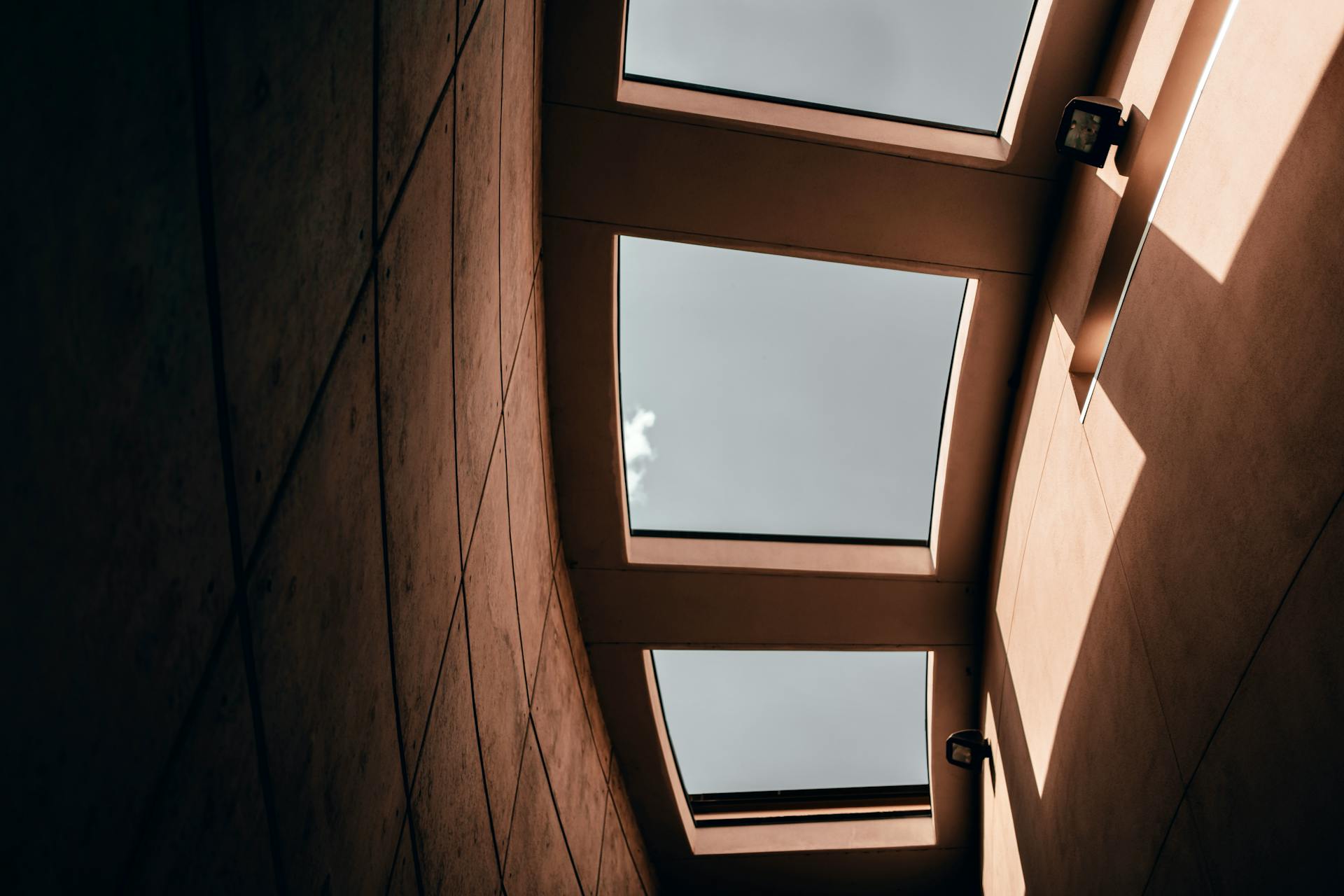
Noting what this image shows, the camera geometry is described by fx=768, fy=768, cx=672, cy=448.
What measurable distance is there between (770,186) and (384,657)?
20.1 feet

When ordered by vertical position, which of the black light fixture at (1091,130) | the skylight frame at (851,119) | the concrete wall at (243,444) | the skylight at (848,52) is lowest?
the concrete wall at (243,444)

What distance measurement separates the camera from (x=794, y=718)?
Answer: 1212cm

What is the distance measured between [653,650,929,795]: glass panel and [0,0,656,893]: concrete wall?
6.89m

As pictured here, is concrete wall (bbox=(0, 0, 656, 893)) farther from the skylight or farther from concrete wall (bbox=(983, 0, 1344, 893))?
concrete wall (bbox=(983, 0, 1344, 893))

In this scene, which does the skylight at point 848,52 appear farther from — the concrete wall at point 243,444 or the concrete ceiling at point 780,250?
the concrete wall at point 243,444

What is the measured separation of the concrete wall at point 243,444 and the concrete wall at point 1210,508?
14.5 feet

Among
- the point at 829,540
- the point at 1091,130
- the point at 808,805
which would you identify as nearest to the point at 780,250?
the point at 1091,130

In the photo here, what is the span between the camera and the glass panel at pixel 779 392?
884 cm

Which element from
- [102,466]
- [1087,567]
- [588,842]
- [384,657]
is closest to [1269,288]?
[1087,567]

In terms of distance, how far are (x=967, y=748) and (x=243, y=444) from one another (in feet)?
32.9

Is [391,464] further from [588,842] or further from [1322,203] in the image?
[588,842]

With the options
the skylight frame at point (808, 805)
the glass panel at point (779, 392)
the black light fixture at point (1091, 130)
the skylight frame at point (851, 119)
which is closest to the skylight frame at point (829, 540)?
the glass panel at point (779, 392)

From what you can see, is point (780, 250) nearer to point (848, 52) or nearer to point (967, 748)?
point (848, 52)

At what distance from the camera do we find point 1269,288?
4371mm
